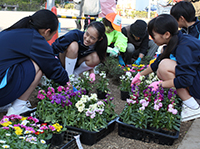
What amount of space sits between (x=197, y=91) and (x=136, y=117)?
2.59 feet

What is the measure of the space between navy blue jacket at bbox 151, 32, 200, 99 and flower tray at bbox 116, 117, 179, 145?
1.78 feet

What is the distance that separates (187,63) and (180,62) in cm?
7

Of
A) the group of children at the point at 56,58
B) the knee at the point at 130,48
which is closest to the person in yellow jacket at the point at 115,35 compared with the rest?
the knee at the point at 130,48

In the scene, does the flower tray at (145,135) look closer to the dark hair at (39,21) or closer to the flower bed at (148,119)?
the flower bed at (148,119)

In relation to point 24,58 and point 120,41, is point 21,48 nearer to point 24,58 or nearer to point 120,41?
point 24,58

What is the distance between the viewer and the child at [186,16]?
2.94 m

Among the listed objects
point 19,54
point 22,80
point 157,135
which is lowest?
point 157,135

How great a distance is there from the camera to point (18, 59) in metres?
2.12

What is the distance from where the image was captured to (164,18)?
2396 mm

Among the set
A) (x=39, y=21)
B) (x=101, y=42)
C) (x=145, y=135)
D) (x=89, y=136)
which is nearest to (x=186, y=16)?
(x=101, y=42)

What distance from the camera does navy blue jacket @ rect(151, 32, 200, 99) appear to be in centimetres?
229

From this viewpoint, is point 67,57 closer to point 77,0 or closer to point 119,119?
point 119,119

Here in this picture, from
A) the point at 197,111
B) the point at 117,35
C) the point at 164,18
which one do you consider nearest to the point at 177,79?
the point at 197,111

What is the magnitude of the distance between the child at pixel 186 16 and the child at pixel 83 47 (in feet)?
3.27
